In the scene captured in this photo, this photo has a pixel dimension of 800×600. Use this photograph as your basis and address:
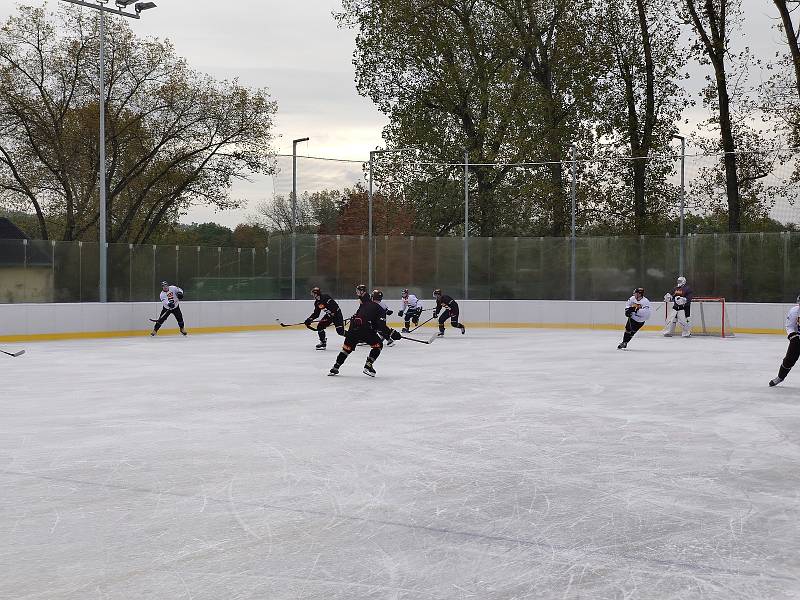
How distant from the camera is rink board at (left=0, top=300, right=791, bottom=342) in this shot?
2027 cm

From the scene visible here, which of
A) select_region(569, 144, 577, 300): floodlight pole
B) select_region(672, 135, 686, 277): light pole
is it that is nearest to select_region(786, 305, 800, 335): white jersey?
select_region(672, 135, 686, 277): light pole

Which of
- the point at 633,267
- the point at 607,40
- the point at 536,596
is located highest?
the point at 607,40

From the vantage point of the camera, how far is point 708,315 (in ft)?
76.2

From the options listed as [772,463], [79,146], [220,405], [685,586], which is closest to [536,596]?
[685,586]

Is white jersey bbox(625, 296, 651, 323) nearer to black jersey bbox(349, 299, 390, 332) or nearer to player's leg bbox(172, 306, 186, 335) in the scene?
black jersey bbox(349, 299, 390, 332)

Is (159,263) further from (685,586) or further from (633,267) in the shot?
(685,586)

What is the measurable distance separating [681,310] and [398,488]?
17544mm

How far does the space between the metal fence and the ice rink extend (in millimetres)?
9942

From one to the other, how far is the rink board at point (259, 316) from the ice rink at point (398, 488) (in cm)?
888

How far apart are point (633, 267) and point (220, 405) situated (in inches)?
688

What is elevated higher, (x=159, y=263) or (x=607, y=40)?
(x=607, y=40)

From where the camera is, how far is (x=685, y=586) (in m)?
3.94

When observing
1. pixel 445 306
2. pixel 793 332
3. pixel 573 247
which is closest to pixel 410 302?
pixel 445 306

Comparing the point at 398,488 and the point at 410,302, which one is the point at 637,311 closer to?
the point at 410,302
